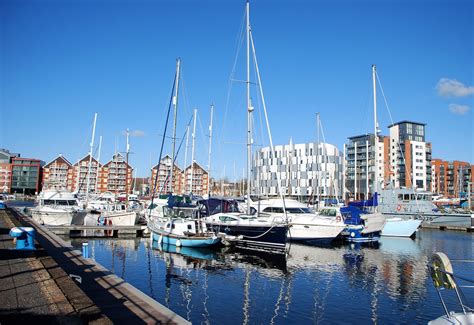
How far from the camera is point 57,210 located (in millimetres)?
42688

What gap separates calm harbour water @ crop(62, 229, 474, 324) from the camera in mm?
14781

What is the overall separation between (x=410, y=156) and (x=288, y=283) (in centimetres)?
14028

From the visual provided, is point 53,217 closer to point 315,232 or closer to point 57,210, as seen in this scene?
point 57,210

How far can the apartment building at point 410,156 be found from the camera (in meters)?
144

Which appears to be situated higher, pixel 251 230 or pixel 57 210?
pixel 57 210

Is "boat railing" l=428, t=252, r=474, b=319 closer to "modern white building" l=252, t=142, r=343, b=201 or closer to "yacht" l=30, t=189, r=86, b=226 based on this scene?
"yacht" l=30, t=189, r=86, b=226

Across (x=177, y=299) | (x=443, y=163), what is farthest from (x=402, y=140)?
(x=177, y=299)

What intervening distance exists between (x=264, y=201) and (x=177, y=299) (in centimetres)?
3144

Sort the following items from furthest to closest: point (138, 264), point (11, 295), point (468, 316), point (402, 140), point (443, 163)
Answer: point (443, 163) < point (402, 140) < point (138, 264) < point (11, 295) < point (468, 316)

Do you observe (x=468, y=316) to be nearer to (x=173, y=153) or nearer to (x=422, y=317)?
(x=422, y=317)

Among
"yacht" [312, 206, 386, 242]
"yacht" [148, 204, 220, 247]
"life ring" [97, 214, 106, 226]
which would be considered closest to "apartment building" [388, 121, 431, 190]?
"yacht" [312, 206, 386, 242]

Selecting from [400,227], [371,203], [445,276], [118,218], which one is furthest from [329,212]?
[445,276]

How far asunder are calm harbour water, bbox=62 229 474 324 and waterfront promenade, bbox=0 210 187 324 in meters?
3.26

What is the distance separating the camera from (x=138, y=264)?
963 inches
